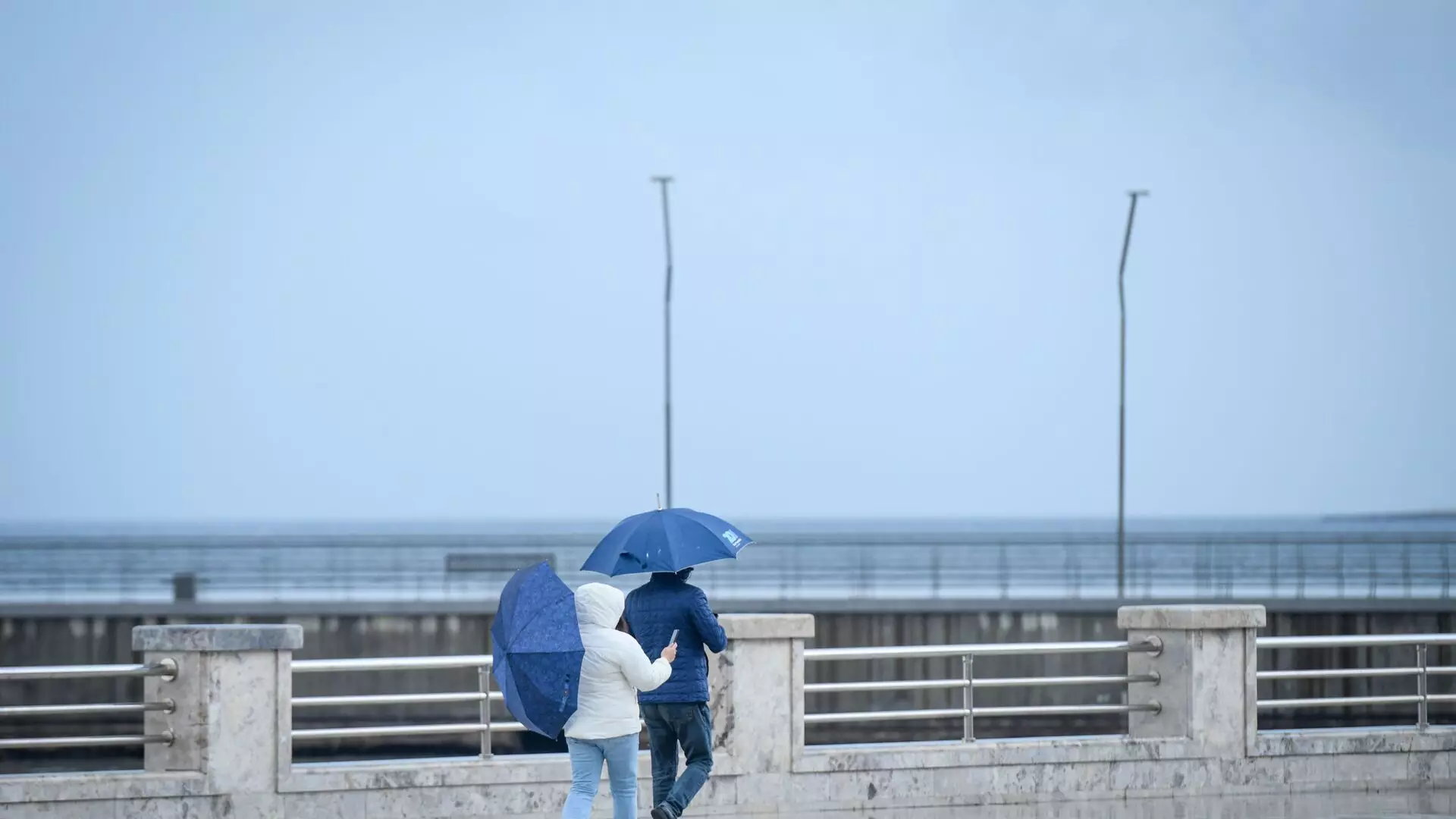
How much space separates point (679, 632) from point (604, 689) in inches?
29.2

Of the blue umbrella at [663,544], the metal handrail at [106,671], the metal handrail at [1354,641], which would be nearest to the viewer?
the blue umbrella at [663,544]

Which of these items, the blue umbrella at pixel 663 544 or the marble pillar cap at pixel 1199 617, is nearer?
the blue umbrella at pixel 663 544

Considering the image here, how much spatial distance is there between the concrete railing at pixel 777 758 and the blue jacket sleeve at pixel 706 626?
8.19ft

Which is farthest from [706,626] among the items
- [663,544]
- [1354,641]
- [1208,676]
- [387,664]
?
[1354,641]

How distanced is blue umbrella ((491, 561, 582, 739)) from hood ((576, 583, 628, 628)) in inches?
2.0

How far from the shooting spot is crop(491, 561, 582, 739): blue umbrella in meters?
7.55

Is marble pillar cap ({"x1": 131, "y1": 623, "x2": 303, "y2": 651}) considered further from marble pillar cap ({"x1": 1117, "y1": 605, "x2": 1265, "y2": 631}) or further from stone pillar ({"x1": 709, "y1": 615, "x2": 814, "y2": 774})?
marble pillar cap ({"x1": 1117, "y1": 605, "x2": 1265, "y2": 631})

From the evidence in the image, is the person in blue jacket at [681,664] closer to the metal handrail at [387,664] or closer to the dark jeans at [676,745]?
the dark jeans at [676,745]

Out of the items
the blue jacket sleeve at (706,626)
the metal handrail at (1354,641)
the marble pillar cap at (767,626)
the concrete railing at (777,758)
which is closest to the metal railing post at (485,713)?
the concrete railing at (777,758)

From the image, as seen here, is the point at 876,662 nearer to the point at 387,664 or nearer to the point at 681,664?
the point at 387,664

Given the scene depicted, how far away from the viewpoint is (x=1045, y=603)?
87.9 feet

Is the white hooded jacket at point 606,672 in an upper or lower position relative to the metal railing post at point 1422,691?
upper

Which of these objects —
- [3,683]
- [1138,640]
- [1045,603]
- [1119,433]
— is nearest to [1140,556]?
[1119,433]

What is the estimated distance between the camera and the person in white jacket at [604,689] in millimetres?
7688
